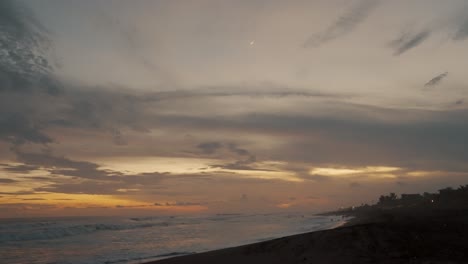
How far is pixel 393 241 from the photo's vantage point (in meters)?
17.2

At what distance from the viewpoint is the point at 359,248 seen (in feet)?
52.7

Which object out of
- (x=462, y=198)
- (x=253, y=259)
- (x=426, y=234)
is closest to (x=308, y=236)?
(x=253, y=259)

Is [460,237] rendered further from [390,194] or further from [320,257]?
[390,194]

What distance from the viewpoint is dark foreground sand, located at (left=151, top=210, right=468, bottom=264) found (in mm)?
14484

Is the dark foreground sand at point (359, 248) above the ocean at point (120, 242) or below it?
above

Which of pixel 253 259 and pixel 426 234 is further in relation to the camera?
pixel 426 234

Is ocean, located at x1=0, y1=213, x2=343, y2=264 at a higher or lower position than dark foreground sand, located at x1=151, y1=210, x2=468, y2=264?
lower

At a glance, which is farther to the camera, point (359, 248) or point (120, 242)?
point (120, 242)

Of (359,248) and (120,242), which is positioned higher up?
(359,248)

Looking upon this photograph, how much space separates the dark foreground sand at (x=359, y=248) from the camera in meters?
14.5

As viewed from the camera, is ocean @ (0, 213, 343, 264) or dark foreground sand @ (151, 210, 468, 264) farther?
ocean @ (0, 213, 343, 264)

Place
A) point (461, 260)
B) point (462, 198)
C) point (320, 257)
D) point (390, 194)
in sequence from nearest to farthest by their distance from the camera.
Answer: point (461, 260) < point (320, 257) < point (462, 198) < point (390, 194)

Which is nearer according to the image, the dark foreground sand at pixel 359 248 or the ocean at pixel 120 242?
the dark foreground sand at pixel 359 248

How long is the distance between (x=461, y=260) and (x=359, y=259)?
355 cm
